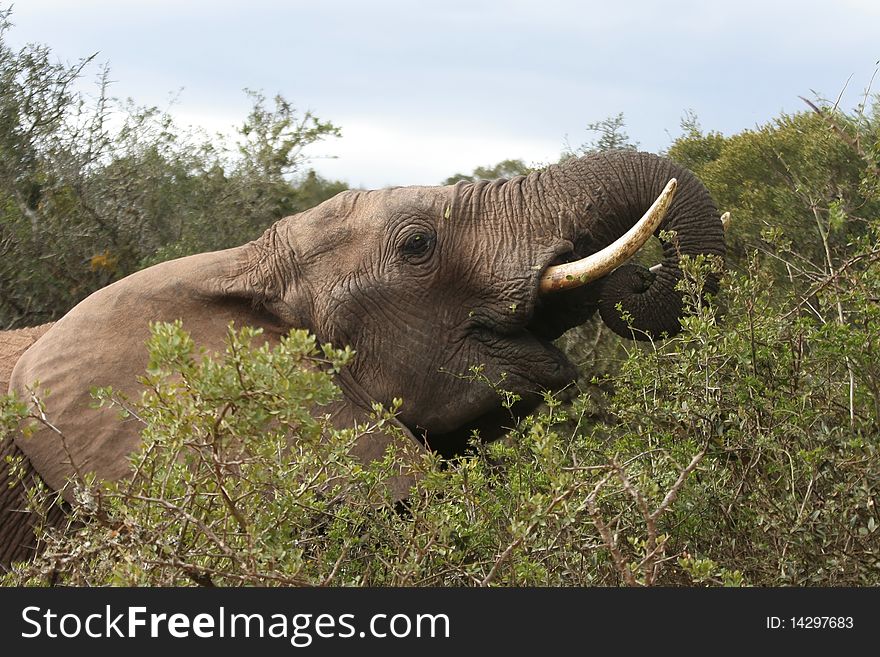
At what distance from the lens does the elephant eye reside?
18.3 ft

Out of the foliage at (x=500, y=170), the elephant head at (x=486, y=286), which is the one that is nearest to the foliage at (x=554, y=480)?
the elephant head at (x=486, y=286)

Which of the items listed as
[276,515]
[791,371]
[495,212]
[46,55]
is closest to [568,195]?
[495,212]

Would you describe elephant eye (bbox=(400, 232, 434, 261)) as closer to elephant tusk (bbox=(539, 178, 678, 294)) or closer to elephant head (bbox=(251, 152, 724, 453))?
elephant head (bbox=(251, 152, 724, 453))

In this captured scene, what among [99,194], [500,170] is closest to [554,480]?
[99,194]

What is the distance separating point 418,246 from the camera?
5582 millimetres

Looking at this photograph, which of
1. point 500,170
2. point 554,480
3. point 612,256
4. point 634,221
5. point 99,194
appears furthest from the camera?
point 500,170

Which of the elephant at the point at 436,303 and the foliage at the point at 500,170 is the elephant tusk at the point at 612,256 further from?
Answer: the foliage at the point at 500,170

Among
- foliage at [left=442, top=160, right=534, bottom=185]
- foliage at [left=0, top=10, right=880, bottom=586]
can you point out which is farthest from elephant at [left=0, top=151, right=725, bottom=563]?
foliage at [left=442, top=160, right=534, bottom=185]

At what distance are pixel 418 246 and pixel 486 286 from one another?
0.34 m

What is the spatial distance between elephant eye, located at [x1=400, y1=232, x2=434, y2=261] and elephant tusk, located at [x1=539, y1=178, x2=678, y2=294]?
52 cm

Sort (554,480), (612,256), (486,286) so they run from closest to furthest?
(554,480)
(612,256)
(486,286)

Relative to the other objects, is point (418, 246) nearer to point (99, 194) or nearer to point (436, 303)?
point (436, 303)

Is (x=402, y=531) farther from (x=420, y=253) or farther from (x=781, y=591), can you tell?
(x=420, y=253)

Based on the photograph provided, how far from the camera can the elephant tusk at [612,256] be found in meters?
5.27
